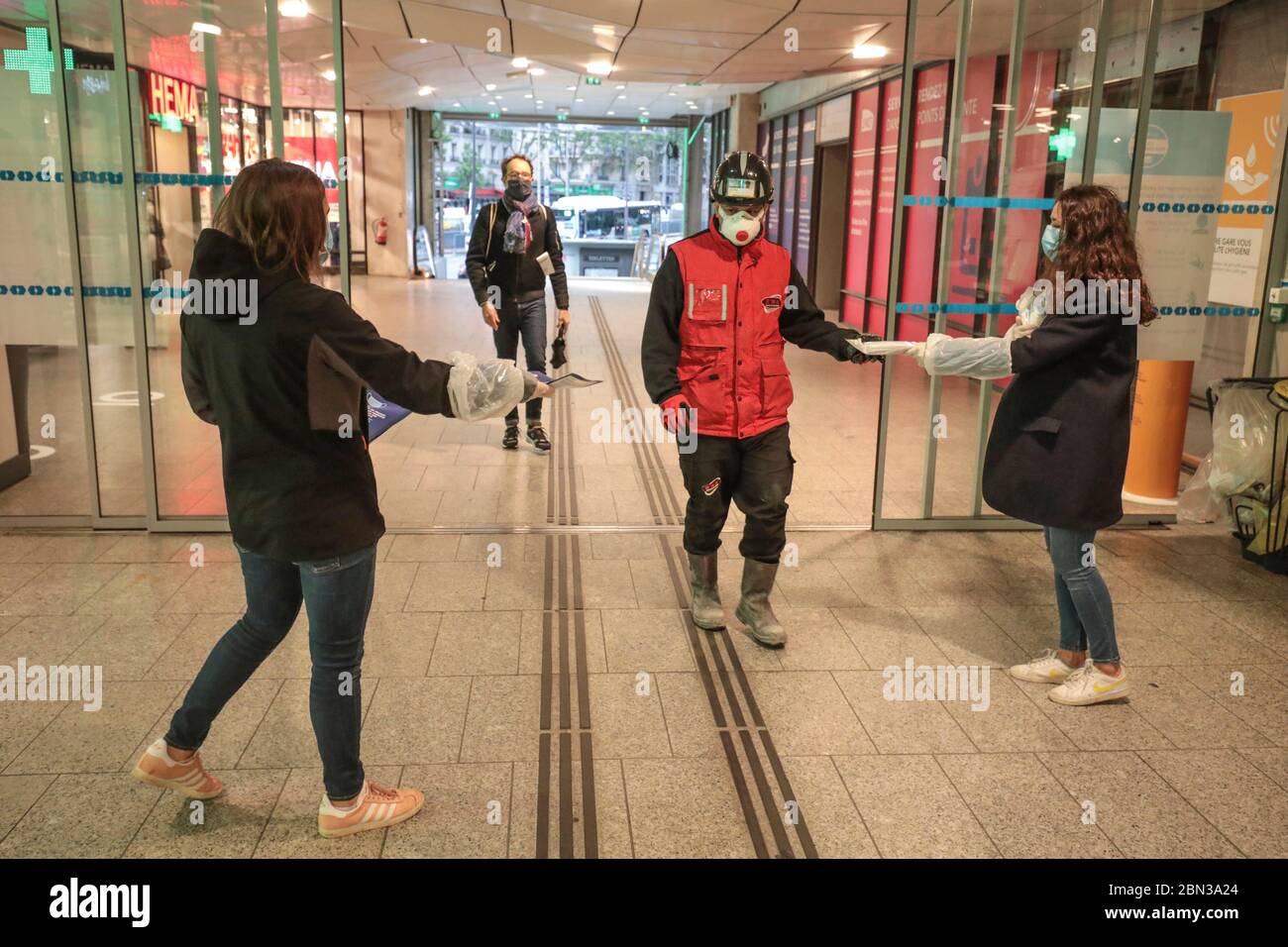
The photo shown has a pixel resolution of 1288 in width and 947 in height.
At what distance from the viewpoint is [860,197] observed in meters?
12.4

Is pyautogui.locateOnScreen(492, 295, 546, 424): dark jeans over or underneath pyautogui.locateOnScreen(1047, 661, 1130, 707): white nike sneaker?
over

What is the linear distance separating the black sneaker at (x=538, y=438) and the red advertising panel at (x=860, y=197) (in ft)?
22.2

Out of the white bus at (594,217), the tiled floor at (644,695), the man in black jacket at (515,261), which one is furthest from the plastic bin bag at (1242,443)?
the white bus at (594,217)

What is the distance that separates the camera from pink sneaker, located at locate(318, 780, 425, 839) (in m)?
2.46

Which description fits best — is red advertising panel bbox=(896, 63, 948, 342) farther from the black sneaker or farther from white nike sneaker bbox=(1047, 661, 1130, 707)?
white nike sneaker bbox=(1047, 661, 1130, 707)

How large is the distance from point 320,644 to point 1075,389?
7.08ft

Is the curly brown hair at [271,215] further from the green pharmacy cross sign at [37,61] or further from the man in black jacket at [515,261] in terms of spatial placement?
the man in black jacket at [515,261]

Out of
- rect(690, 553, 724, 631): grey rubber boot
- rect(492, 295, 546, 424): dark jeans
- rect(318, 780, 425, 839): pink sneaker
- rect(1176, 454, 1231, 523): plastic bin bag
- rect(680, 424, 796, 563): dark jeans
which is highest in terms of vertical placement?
rect(492, 295, 546, 424): dark jeans

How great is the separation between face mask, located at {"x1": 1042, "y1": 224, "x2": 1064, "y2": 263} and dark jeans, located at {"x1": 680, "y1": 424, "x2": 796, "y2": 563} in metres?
0.98

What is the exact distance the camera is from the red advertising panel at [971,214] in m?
4.79

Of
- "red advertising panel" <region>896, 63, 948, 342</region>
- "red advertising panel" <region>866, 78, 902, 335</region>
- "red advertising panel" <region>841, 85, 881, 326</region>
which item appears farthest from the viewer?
"red advertising panel" <region>841, 85, 881, 326</region>

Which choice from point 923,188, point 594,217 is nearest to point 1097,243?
point 923,188

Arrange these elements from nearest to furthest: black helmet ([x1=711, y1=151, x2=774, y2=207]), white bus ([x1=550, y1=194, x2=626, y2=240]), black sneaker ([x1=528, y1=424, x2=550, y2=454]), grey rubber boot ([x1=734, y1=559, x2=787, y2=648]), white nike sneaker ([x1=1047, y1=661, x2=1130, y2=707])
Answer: white nike sneaker ([x1=1047, y1=661, x2=1130, y2=707]), black helmet ([x1=711, y1=151, x2=774, y2=207]), grey rubber boot ([x1=734, y1=559, x2=787, y2=648]), black sneaker ([x1=528, y1=424, x2=550, y2=454]), white bus ([x1=550, y1=194, x2=626, y2=240])

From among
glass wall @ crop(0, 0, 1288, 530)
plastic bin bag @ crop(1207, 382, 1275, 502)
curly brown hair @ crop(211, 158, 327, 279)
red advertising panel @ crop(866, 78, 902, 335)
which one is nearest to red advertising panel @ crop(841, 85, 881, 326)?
red advertising panel @ crop(866, 78, 902, 335)
